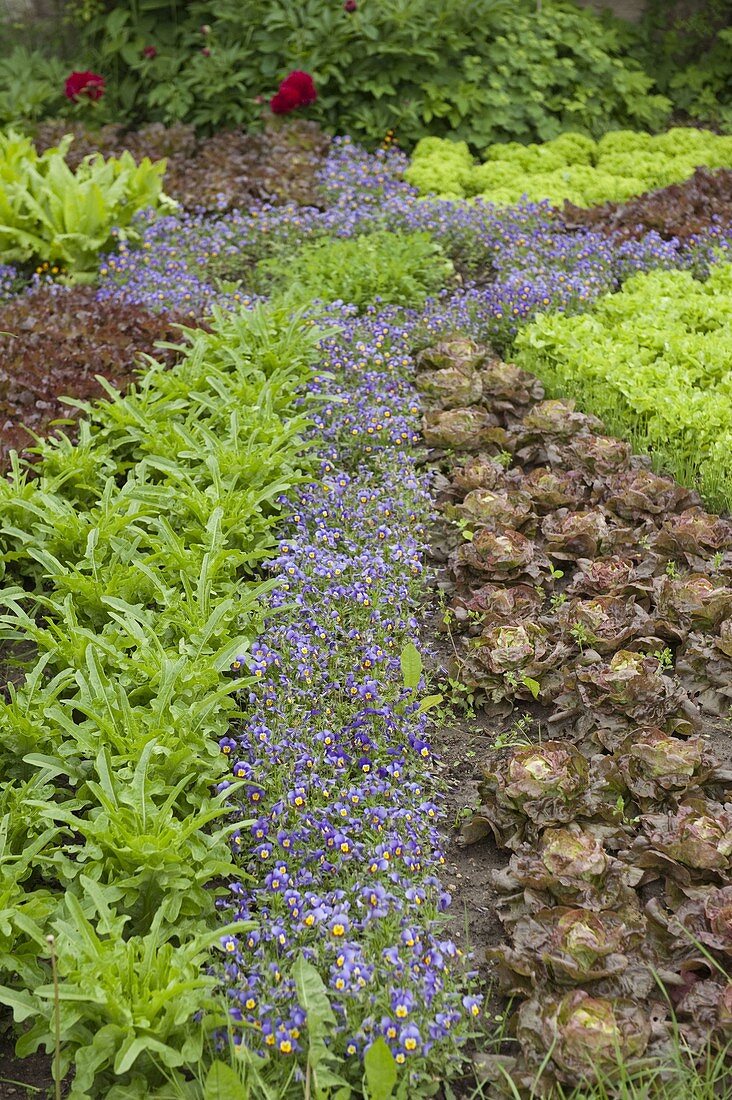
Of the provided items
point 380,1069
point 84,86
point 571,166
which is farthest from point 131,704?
point 84,86

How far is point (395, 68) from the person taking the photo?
7562 millimetres

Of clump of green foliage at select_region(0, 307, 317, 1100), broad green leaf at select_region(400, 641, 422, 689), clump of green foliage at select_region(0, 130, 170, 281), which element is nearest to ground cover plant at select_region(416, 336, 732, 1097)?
broad green leaf at select_region(400, 641, 422, 689)

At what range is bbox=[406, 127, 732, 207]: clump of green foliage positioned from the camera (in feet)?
22.4

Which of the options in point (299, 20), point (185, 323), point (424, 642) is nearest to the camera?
point (424, 642)

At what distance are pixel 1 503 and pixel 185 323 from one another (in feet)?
5.39

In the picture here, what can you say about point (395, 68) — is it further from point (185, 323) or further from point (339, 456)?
point (339, 456)

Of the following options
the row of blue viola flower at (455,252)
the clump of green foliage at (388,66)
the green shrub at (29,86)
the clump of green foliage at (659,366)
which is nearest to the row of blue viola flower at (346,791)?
the clump of green foliage at (659,366)

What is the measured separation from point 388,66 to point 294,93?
0.85m

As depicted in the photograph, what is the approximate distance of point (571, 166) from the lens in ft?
24.1

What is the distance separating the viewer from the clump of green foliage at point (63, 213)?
5.85 meters

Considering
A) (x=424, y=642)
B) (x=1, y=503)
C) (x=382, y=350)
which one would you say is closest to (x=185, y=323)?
(x=382, y=350)

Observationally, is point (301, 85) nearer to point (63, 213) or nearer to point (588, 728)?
point (63, 213)

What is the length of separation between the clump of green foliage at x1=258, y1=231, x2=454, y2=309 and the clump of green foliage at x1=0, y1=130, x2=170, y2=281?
99 cm

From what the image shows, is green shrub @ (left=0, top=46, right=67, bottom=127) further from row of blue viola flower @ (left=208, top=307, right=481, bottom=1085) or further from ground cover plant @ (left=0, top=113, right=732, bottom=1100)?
row of blue viola flower @ (left=208, top=307, right=481, bottom=1085)
